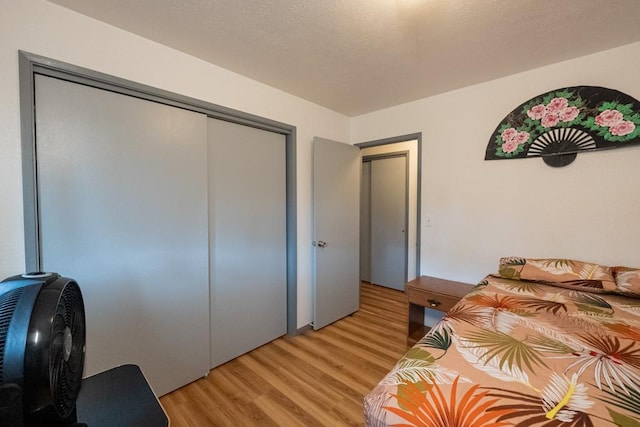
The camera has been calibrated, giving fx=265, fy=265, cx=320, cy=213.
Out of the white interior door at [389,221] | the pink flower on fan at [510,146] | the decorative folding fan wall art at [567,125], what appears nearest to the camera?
the decorative folding fan wall art at [567,125]

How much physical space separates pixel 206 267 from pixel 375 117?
2360 millimetres

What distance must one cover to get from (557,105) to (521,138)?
11.5 inches

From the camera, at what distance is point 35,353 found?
0.55 meters

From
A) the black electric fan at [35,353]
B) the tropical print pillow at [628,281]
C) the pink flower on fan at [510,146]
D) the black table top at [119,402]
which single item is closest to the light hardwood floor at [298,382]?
the black table top at [119,402]

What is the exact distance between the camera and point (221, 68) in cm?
202

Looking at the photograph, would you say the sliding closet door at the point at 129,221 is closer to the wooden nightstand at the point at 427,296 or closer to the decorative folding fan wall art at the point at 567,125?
the wooden nightstand at the point at 427,296

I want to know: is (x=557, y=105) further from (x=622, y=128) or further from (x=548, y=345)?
(x=548, y=345)

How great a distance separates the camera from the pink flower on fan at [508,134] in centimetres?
213

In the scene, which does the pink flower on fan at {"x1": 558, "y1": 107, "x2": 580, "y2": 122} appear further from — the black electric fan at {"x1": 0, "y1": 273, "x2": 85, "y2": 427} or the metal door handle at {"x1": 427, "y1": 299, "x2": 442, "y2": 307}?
the black electric fan at {"x1": 0, "y1": 273, "x2": 85, "y2": 427}

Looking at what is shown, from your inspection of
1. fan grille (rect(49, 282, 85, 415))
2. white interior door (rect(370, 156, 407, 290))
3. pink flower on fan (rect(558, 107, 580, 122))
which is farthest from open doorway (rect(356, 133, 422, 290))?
fan grille (rect(49, 282, 85, 415))

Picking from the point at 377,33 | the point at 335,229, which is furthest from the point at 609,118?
the point at 335,229

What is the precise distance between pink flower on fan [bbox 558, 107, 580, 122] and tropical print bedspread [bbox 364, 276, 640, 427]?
1287 millimetres

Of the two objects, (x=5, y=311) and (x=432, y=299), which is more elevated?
(x=5, y=311)

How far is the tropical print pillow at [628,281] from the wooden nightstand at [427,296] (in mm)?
864
